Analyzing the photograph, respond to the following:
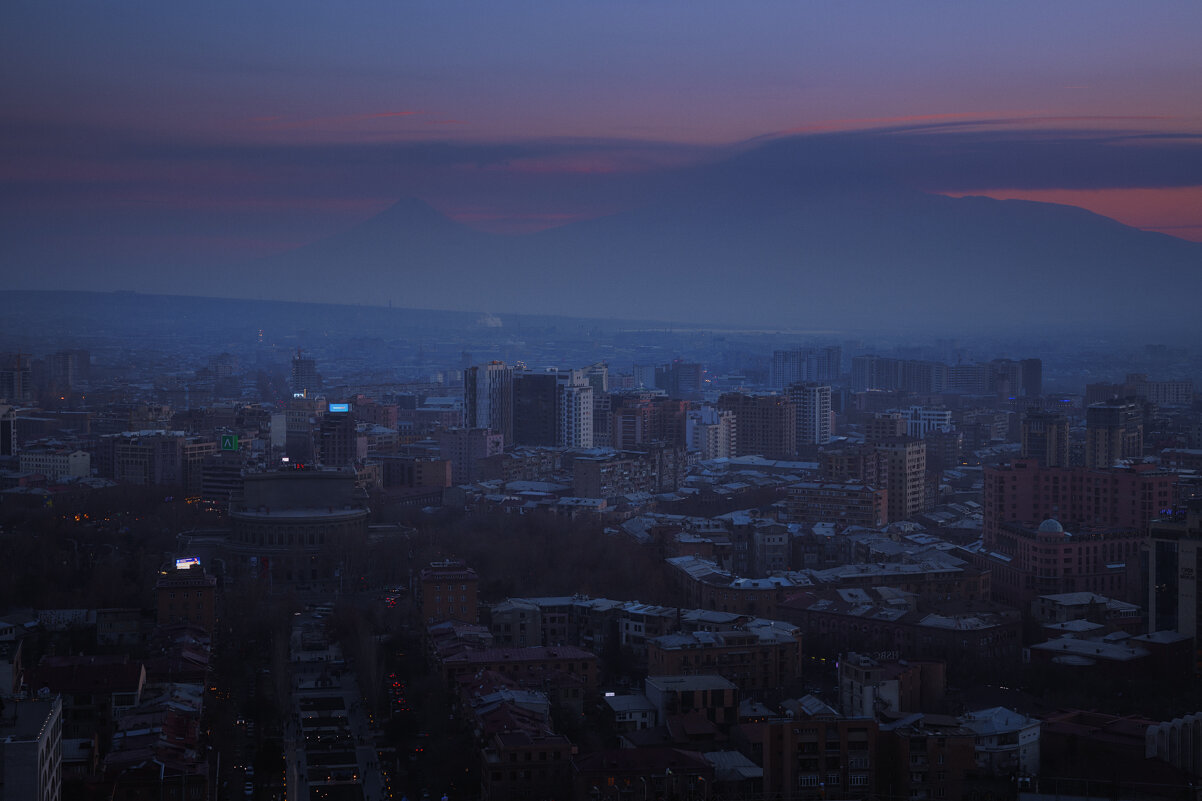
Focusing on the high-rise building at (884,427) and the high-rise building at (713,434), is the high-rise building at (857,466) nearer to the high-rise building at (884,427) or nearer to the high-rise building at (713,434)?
the high-rise building at (884,427)

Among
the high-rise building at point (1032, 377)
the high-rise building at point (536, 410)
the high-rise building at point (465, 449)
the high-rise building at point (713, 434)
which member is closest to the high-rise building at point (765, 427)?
the high-rise building at point (713, 434)

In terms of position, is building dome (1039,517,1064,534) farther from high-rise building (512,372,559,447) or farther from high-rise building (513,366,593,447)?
high-rise building (512,372,559,447)

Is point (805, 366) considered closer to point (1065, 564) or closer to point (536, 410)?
point (536, 410)

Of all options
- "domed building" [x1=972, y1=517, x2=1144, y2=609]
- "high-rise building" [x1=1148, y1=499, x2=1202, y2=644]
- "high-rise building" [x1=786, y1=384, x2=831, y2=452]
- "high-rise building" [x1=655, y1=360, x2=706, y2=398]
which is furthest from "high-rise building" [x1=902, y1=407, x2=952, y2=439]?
"high-rise building" [x1=1148, y1=499, x2=1202, y2=644]

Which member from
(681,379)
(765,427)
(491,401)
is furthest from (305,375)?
(765,427)

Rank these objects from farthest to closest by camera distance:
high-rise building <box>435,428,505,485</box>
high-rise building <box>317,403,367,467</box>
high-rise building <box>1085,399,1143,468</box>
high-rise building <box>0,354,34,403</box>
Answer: high-rise building <box>0,354,34,403</box> < high-rise building <box>435,428,505,485</box> < high-rise building <box>317,403,367,467</box> < high-rise building <box>1085,399,1143,468</box>

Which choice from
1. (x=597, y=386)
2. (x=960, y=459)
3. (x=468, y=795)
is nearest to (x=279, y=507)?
(x=468, y=795)

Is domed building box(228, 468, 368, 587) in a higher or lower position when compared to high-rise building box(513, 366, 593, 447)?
lower

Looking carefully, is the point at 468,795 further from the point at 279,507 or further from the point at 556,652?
the point at 279,507
